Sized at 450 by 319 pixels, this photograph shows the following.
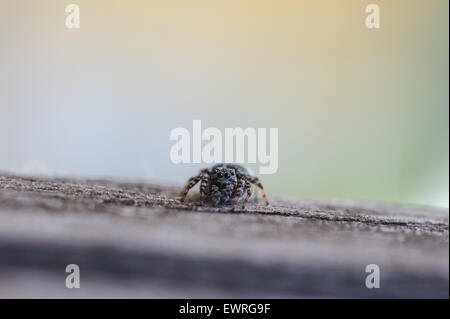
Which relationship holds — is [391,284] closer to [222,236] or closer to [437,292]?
[437,292]

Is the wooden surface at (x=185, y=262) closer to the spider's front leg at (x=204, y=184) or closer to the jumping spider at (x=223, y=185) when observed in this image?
the jumping spider at (x=223, y=185)

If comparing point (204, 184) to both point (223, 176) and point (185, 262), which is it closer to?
point (223, 176)

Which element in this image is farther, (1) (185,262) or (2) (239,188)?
(2) (239,188)

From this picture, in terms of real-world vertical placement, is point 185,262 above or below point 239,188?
below

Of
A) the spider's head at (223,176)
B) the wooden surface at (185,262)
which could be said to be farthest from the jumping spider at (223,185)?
the wooden surface at (185,262)

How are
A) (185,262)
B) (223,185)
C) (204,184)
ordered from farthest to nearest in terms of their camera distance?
(204,184), (223,185), (185,262)

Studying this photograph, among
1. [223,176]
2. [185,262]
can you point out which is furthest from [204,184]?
[185,262]

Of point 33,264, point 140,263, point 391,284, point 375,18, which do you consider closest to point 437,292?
point 391,284

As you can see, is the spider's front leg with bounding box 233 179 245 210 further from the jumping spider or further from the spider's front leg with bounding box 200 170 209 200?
the spider's front leg with bounding box 200 170 209 200
